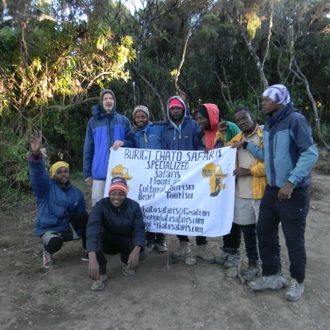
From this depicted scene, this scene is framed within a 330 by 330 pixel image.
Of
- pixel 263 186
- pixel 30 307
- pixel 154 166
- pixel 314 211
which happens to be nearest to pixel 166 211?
pixel 154 166

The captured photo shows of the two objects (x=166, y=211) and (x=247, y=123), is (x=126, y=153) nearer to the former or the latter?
(x=166, y=211)

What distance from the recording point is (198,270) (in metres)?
4.03

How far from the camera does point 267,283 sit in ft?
11.6

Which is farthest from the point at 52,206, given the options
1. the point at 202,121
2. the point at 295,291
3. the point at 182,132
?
the point at 295,291

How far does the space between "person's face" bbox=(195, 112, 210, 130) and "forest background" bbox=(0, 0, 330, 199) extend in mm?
3934

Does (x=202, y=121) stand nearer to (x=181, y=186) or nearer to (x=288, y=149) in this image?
(x=181, y=186)

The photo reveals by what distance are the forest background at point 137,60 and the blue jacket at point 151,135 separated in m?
3.40

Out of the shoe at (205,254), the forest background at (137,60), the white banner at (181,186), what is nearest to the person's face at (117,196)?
the white banner at (181,186)

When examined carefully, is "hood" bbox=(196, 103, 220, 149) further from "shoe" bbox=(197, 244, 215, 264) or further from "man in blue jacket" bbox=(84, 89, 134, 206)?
"shoe" bbox=(197, 244, 215, 264)

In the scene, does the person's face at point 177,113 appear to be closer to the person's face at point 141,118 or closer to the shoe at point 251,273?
the person's face at point 141,118

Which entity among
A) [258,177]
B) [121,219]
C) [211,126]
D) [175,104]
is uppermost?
[175,104]

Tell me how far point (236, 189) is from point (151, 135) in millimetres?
1282

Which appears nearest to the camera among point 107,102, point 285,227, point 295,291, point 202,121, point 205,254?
point 285,227

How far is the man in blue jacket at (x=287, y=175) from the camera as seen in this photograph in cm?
304
